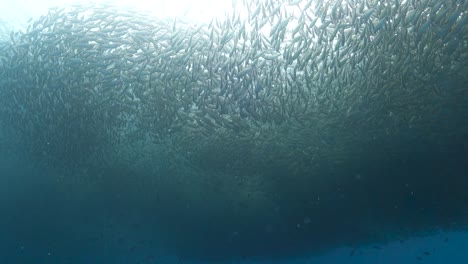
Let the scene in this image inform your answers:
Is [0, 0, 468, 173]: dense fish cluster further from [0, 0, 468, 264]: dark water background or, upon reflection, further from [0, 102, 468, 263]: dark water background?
[0, 102, 468, 263]: dark water background

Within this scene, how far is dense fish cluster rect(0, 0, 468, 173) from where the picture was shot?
24.1ft

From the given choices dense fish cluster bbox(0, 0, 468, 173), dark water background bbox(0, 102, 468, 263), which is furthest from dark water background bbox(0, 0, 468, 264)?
dense fish cluster bbox(0, 0, 468, 173)

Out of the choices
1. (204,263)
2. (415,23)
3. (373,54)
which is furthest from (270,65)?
(204,263)

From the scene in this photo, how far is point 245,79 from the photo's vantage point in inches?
344

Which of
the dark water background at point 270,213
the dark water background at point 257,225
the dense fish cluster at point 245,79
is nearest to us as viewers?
the dense fish cluster at point 245,79

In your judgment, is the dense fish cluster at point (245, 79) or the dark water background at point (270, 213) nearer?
the dense fish cluster at point (245, 79)

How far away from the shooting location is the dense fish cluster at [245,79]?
7.36m

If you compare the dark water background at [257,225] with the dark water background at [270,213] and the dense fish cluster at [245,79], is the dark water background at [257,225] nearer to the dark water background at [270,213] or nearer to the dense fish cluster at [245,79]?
the dark water background at [270,213]

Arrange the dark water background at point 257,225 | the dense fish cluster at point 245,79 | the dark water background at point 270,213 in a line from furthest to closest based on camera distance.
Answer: the dark water background at point 257,225 < the dark water background at point 270,213 < the dense fish cluster at point 245,79

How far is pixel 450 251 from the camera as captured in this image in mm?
16031

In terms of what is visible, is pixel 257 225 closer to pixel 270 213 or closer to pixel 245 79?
pixel 270 213

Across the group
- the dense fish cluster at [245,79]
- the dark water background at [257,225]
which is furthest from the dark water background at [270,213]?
the dense fish cluster at [245,79]

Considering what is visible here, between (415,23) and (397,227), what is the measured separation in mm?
9965

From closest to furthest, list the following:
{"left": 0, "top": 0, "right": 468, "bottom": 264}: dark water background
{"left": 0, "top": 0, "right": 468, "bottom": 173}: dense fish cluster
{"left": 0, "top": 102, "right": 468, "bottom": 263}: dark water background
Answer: {"left": 0, "top": 0, "right": 468, "bottom": 173}: dense fish cluster → {"left": 0, "top": 0, "right": 468, "bottom": 264}: dark water background → {"left": 0, "top": 102, "right": 468, "bottom": 263}: dark water background
